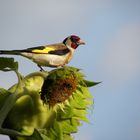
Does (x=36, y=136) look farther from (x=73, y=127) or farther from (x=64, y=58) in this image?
(x=64, y=58)

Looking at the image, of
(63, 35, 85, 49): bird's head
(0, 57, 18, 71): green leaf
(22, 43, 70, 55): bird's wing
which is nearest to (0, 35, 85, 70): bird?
(22, 43, 70, 55): bird's wing

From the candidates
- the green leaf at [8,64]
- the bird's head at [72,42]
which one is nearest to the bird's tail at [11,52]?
the bird's head at [72,42]

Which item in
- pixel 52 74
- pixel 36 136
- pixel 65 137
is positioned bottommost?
pixel 65 137

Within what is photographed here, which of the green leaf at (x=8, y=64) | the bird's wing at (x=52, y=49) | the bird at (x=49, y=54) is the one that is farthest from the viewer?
the bird's wing at (x=52, y=49)

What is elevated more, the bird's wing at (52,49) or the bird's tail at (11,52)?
the bird's tail at (11,52)

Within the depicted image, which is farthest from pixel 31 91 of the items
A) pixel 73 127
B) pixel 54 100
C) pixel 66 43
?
pixel 66 43

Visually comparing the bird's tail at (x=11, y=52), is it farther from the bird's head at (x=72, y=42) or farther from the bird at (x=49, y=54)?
the bird's head at (x=72, y=42)
